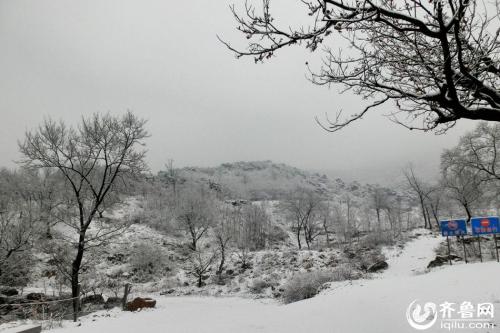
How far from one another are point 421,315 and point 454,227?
13.2m

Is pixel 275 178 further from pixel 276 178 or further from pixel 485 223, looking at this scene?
pixel 485 223

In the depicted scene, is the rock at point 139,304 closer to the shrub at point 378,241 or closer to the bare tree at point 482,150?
the shrub at point 378,241

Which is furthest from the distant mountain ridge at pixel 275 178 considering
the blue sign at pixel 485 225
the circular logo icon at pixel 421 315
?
the circular logo icon at pixel 421 315

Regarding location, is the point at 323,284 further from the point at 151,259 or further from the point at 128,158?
the point at 151,259

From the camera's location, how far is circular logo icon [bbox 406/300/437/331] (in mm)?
6222

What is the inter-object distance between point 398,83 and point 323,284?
1433 centimetres

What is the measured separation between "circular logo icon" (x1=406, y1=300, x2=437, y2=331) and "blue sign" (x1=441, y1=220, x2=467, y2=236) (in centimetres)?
1187

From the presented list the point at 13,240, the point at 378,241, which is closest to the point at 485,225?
the point at 378,241

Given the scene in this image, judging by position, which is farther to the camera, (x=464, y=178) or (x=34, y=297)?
(x=464, y=178)

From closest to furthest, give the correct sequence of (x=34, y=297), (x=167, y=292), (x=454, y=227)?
(x=454, y=227) → (x=34, y=297) → (x=167, y=292)

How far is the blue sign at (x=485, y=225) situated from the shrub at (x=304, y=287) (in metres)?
8.53

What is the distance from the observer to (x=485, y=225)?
54.1 feet

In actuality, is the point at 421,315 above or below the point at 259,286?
above

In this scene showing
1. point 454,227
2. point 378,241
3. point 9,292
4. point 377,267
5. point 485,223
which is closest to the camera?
point 485,223
